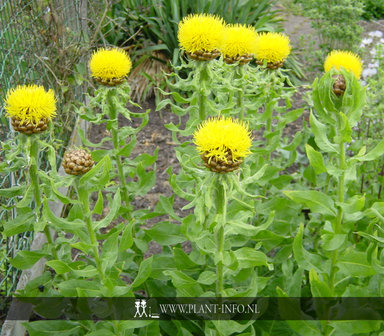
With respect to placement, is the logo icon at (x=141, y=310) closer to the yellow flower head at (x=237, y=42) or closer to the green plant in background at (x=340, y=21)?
the yellow flower head at (x=237, y=42)

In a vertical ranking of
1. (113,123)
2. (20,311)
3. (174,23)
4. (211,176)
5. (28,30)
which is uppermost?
(174,23)

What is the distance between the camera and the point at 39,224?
221 cm

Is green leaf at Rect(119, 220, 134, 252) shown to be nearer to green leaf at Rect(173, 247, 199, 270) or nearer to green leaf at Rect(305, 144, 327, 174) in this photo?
green leaf at Rect(173, 247, 199, 270)

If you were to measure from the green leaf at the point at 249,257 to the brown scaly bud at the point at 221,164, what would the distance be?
1.50ft

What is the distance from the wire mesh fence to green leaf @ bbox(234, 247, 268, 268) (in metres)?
1.41

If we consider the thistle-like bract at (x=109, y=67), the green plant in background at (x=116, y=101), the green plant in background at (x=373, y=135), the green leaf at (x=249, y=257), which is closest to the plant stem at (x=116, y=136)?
the green plant in background at (x=116, y=101)

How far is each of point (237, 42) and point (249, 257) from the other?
1218mm

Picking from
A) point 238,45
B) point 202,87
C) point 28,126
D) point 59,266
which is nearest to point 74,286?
point 59,266

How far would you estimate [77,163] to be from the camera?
2.05m

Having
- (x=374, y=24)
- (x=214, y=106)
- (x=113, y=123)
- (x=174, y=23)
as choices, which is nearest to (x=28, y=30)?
(x=113, y=123)

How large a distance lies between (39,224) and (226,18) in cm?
495

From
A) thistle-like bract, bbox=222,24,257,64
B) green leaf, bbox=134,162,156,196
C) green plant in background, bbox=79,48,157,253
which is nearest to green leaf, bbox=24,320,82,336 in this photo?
green plant in background, bbox=79,48,157,253

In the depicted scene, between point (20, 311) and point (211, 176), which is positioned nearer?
point (211, 176)

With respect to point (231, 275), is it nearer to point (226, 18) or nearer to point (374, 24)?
point (226, 18)
